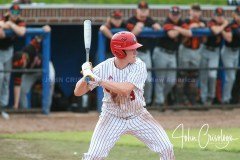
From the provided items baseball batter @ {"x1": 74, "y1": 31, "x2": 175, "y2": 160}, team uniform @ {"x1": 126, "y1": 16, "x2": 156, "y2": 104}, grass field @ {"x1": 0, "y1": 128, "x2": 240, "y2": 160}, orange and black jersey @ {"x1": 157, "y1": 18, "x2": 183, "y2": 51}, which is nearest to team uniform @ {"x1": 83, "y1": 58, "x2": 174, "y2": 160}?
baseball batter @ {"x1": 74, "y1": 31, "x2": 175, "y2": 160}

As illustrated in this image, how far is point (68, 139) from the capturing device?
35.2 ft

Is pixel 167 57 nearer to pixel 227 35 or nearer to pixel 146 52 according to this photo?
pixel 146 52

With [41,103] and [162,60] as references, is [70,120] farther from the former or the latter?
[162,60]

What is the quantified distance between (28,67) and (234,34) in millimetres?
3802

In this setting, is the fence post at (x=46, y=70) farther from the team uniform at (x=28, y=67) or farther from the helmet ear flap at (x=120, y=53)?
the helmet ear flap at (x=120, y=53)

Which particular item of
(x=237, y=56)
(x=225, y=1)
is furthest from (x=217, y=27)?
(x=225, y=1)

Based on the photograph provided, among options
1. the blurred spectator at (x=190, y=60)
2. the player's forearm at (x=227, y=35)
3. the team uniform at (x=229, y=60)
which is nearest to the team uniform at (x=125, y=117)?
the blurred spectator at (x=190, y=60)

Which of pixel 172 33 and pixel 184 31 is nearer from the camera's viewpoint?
pixel 172 33

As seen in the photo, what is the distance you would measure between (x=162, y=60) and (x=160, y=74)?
25 centimetres

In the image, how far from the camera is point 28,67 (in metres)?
12.9

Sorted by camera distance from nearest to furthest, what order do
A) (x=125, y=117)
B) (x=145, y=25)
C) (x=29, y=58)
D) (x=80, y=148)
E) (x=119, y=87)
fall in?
(x=119, y=87) → (x=125, y=117) → (x=80, y=148) → (x=29, y=58) → (x=145, y=25)

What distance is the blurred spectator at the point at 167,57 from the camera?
13203 millimetres

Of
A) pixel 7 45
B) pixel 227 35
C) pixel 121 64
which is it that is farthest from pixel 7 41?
pixel 121 64

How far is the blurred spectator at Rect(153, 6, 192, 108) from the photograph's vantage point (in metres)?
13.2
